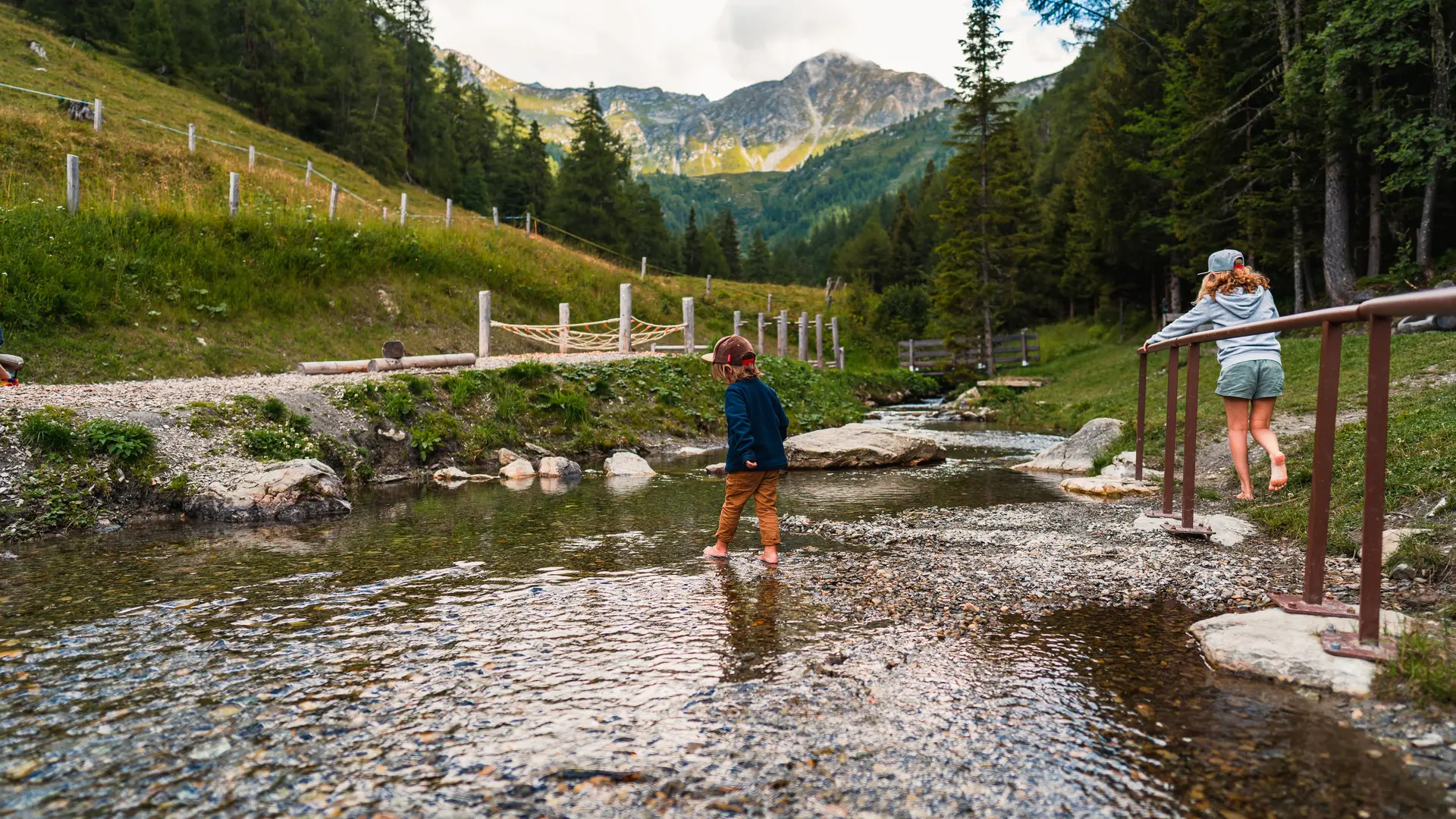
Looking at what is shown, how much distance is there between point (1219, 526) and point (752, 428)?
4.49 metres

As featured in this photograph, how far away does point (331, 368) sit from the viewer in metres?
15.1

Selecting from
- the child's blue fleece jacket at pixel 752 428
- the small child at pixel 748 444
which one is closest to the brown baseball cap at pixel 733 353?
the small child at pixel 748 444

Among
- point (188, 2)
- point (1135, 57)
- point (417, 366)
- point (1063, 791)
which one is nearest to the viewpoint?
point (1063, 791)

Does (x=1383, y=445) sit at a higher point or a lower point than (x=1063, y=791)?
higher

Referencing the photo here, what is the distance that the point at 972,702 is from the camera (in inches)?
143

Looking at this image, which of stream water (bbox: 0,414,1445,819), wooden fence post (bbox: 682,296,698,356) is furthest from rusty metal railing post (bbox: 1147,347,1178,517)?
wooden fence post (bbox: 682,296,698,356)

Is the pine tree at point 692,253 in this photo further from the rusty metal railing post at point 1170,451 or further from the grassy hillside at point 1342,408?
the rusty metal railing post at point 1170,451

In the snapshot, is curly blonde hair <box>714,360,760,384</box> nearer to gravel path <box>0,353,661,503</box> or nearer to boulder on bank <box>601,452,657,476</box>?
boulder on bank <box>601,452,657,476</box>

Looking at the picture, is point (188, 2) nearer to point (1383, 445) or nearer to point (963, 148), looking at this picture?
point (963, 148)

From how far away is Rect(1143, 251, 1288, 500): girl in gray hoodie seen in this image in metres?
6.92

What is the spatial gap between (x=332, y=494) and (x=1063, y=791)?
910cm

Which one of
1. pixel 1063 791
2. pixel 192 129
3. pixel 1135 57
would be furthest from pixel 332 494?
pixel 1135 57

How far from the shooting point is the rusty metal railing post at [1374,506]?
11.9 ft

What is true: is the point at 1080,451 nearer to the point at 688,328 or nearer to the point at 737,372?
the point at 737,372
